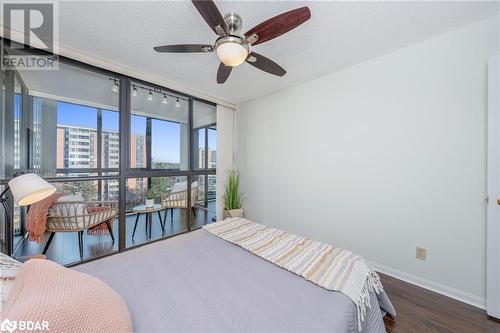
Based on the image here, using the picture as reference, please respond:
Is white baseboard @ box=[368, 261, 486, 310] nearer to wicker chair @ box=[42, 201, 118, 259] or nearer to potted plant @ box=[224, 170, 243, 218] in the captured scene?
potted plant @ box=[224, 170, 243, 218]

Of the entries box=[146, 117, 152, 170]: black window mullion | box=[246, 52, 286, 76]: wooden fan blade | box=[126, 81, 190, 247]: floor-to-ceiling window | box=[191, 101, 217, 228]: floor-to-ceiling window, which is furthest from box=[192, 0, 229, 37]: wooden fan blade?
box=[191, 101, 217, 228]: floor-to-ceiling window

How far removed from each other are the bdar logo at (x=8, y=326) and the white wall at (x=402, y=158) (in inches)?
106

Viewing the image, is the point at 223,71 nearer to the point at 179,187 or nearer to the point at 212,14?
the point at 212,14

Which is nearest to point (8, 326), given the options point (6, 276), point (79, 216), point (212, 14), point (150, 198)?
point (6, 276)

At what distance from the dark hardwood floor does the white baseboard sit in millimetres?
48

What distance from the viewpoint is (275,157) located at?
10.8 ft

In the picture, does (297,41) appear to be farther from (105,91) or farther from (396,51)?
(105,91)

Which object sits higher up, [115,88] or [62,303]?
[115,88]

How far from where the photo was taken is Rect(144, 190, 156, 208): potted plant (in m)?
3.00

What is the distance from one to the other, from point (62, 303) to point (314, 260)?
1352 millimetres

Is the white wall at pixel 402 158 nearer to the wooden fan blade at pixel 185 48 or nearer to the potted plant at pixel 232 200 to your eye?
the potted plant at pixel 232 200

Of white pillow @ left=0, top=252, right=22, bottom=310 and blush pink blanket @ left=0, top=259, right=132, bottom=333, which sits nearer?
blush pink blanket @ left=0, top=259, right=132, bottom=333

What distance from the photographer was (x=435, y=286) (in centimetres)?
190

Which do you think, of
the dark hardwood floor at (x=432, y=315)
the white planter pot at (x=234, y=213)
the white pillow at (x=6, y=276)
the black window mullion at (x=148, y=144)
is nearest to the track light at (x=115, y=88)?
the black window mullion at (x=148, y=144)
